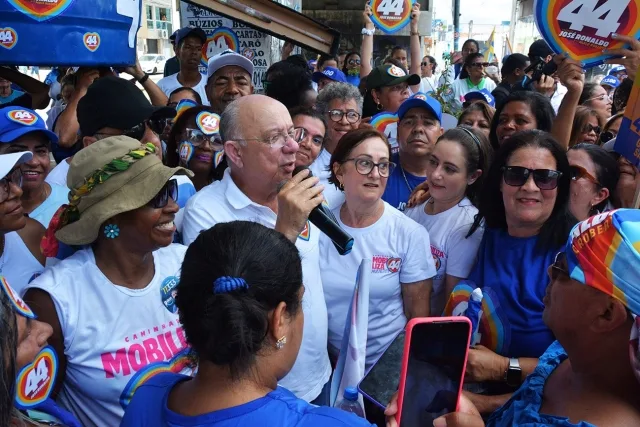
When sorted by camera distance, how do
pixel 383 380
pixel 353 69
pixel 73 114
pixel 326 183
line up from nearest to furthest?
pixel 383 380, pixel 326 183, pixel 73 114, pixel 353 69

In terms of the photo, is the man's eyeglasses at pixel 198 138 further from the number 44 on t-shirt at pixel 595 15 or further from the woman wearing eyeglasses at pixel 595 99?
the woman wearing eyeglasses at pixel 595 99

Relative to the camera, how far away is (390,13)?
790 cm

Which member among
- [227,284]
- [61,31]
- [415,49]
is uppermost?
[415,49]

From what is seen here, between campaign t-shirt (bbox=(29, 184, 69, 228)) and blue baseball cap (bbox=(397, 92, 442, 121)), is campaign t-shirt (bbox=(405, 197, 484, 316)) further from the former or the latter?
campaign t-shirt (bbox=(29, 184, 69, 228))

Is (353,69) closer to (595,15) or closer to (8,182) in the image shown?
(595,15)

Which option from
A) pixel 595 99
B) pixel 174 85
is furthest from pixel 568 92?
pixel 174 85

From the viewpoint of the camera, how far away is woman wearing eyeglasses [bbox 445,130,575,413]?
207cm

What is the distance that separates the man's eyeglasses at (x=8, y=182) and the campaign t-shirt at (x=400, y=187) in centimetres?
213

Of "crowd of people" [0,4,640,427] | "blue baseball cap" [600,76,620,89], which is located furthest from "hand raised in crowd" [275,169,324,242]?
"blue baseball cap" [600,76,620,89]

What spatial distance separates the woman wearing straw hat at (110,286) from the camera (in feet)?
6.34

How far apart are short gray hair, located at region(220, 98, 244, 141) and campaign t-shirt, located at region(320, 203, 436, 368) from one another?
698 millimetres

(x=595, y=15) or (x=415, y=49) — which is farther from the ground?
(x=415, y=49)

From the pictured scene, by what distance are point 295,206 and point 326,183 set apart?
1.25m

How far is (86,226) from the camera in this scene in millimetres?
2025
